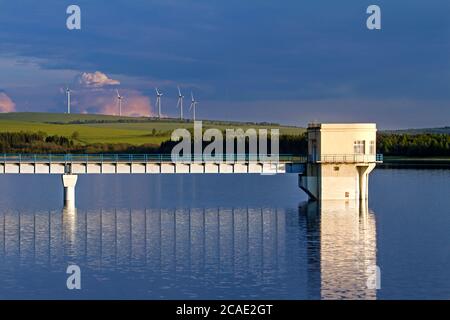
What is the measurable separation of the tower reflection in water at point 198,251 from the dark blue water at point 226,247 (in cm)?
9

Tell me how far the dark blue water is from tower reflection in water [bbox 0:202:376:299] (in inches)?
3.4

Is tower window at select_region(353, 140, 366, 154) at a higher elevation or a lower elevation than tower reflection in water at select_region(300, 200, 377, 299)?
higher

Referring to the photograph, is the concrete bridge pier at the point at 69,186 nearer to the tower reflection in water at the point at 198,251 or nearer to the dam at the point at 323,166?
the dam at the point at 323,166

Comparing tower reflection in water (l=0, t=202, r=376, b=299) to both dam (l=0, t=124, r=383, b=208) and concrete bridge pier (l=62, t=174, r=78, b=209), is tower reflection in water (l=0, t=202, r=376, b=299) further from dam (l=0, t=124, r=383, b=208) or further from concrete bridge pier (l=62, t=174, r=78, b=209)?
concrete bridge pier (l=62, t=174, r=78, b=209)

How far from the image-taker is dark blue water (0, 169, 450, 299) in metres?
52.3

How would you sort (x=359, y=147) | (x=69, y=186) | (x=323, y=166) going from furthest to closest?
(x=69, y=186) → (x=359, y=147) → (x=323, y=166)

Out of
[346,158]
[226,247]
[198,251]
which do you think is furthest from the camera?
[346,158]

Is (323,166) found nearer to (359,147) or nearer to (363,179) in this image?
(359,147)

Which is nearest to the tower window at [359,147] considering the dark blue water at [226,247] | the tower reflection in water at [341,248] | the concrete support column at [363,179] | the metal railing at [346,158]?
the metal railing at [346,158]

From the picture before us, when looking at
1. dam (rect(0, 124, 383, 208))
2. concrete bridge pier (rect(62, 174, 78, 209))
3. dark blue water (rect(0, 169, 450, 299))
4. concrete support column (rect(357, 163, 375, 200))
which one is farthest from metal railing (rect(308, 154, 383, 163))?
concrete bridge pier (rect(62, 174, 78, 209))

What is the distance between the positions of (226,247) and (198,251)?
2.93 metres

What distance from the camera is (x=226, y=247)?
2682 inches

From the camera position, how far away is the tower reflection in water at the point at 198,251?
52.5 metres

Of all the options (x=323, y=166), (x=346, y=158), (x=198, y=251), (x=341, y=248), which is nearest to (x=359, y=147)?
(x=346, y=158)
